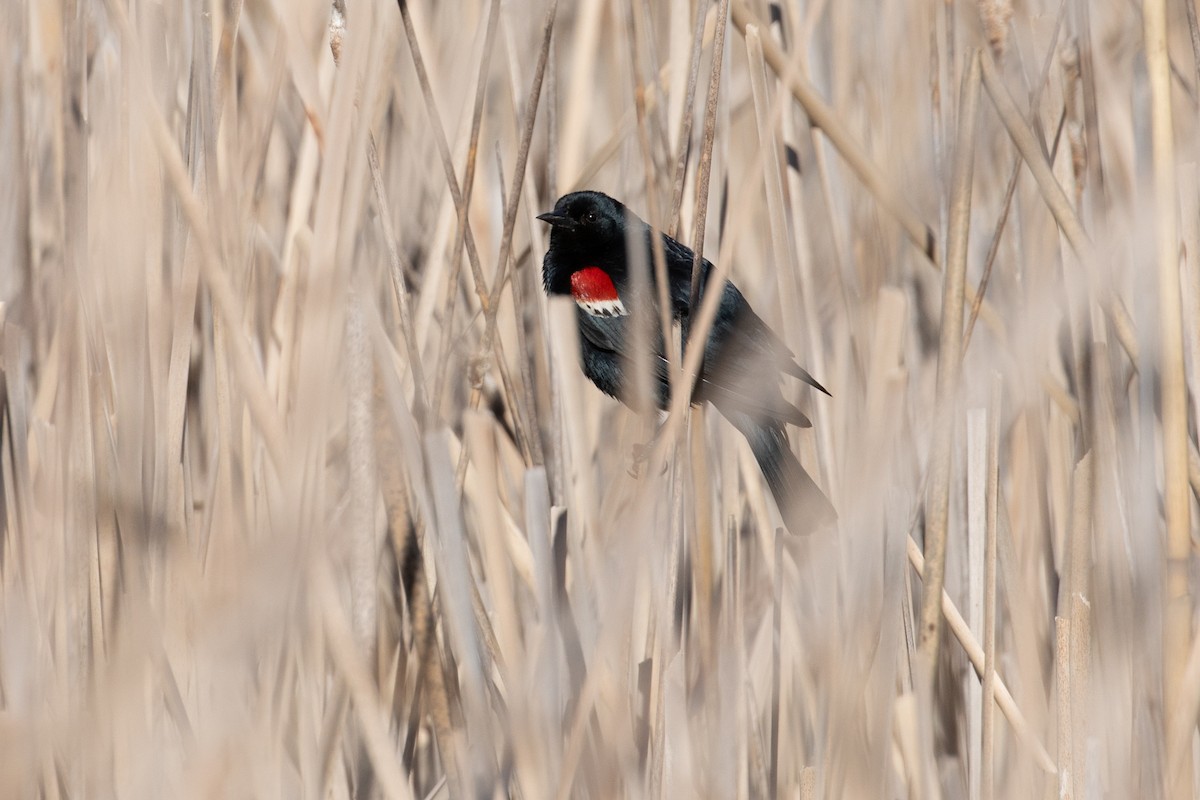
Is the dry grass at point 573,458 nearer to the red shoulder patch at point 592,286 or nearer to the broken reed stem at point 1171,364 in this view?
the broken reed stem at point 1171,364

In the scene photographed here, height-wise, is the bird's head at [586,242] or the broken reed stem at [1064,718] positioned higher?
the bird's head at [586,242]

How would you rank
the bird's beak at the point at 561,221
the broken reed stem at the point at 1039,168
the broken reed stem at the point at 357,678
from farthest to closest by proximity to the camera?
1. the bird's beak at the point at 561,221
2. the broken reed stem at the point at 1039,168
3. the broken reed stem at the point at 357,678

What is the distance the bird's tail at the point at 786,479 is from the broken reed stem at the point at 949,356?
0.26 m

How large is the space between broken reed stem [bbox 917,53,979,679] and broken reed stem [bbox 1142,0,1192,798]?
0.50 ft

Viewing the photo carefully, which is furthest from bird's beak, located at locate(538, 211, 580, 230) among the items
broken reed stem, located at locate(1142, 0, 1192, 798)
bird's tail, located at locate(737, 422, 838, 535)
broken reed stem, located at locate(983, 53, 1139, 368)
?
broken reed stem, located at locate(1142, 0, 1192, 798)

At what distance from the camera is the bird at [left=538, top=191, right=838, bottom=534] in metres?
1.44

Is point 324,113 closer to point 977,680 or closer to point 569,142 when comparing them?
point 569,142

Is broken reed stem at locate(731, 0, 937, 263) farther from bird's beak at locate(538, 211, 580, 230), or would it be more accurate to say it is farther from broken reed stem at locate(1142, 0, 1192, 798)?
bird's beak at locate(538, 211, 580, 230)

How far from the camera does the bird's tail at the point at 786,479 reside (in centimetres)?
129

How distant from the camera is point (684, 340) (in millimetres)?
1857

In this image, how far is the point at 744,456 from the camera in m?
1.47

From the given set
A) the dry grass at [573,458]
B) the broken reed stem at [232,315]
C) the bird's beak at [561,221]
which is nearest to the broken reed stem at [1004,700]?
the dry grass at [573,458]

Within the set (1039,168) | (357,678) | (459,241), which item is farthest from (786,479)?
(357,678)

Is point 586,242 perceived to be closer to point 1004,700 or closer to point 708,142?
point 708,142
